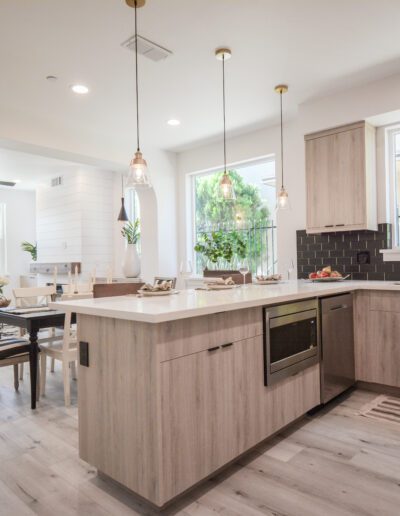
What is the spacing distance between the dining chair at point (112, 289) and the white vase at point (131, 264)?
127 inches

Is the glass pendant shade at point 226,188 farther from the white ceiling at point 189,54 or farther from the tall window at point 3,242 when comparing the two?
the tall window at point 3,242

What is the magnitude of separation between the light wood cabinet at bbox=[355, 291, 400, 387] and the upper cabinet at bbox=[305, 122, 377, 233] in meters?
0.80

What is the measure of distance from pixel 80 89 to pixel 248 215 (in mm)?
2602

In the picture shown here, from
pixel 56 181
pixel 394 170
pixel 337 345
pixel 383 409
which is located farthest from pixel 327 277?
pixel 56 181

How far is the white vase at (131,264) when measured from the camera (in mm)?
5977

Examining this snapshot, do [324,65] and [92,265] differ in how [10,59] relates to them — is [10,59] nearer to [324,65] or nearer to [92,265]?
[324,65]

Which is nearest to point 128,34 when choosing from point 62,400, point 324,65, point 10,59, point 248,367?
point 10,59

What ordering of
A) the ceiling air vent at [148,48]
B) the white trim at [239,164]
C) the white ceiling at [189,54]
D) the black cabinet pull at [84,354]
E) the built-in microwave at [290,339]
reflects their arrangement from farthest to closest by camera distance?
the white trim at [239,164] → the ceiling air vent at [148,48] → the white ceiling at [189,54] → the built-in microwave at [290,339] → the black cabinet pull at [84,354]

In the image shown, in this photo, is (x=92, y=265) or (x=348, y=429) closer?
(x=348, y=429)

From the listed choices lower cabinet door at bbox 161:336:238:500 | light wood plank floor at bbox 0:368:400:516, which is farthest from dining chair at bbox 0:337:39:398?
lower cabinet door at bbox 161:336:238:500

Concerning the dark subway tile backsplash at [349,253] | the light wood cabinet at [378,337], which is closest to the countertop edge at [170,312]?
the light wood cabinet at [378,337]

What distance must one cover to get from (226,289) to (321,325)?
73 cm

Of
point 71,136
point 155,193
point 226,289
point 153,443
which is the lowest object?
point 153,443

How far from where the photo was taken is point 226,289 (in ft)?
9.44
